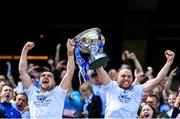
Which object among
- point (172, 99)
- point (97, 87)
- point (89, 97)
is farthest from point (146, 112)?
point (97, 87)

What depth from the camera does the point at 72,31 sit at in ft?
52.1

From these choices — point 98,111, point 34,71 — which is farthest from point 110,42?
point 98,111

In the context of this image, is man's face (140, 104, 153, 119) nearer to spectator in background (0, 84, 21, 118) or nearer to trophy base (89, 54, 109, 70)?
trophy base (89, 54, 109, 70)

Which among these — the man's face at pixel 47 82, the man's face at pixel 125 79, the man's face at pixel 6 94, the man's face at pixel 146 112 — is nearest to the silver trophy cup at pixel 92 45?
the man's face at pixel 125 79

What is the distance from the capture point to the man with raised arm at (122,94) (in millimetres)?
7781

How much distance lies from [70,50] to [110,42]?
8.03 m

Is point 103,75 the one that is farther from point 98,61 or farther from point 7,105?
point 7,105

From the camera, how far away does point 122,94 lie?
7848 mm

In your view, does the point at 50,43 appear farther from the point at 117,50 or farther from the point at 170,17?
the point at 170,17

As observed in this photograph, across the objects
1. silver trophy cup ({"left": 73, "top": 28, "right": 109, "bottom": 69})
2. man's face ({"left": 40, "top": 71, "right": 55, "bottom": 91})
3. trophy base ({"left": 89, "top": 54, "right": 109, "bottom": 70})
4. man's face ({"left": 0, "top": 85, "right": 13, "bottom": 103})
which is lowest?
man's face ({"left": 0, "top": 85, "right": 13, "bottom": 103})

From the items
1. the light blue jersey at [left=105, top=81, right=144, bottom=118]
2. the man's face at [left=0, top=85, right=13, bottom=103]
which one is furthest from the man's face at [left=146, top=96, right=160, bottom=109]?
the man's face at [left=0, top=85, right=13, bottom=103]

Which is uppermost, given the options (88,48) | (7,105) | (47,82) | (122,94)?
(88,48)

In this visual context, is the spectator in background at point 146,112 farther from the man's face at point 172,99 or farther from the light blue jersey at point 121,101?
the man's face at point 172,99

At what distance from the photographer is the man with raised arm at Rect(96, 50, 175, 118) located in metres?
7.78
